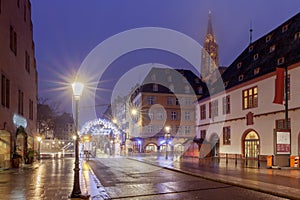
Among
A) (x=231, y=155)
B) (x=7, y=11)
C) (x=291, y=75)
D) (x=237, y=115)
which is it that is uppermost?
(x=7, y=11)

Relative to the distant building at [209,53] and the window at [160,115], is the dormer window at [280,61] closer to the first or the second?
the window at [160,115]

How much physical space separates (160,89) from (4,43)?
163 feet

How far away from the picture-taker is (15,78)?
2736cm

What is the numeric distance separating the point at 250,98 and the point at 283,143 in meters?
11.5

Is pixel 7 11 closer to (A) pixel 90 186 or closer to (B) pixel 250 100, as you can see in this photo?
(A) pixel 90 186

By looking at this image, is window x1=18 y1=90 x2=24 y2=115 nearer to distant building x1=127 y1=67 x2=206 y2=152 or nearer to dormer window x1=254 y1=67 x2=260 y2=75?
dormer window x1=254 y1=67 x2=260 y2=75

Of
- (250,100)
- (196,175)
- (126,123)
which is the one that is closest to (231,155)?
(250,100)

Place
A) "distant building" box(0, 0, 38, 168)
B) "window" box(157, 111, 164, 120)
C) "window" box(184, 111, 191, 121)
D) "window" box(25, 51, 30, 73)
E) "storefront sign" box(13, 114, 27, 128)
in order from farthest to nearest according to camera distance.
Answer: "window" box(184, 111, 191, 121), "window" box(157, 111, 164, 120), "window" box(25, 51, 30, 73), "storefront sign" box(13, 114, 27, 128), "distant building" box(0, 0, 38, 168)

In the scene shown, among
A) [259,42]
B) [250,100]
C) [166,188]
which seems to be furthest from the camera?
[259,42]

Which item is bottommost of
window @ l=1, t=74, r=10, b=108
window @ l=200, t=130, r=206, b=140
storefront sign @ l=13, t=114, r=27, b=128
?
window @ l=200, t=130, r=206, b=140

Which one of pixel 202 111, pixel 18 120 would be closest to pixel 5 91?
pixel 18 120

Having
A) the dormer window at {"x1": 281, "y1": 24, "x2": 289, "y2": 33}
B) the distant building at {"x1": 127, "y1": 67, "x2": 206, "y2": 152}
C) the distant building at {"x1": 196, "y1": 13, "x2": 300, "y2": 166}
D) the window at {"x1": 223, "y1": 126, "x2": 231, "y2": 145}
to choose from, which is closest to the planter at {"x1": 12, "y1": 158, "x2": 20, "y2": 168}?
the distant building at {"x1": 196, "y1": 13, "x2": 300, "y2": 166}

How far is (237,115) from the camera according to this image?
37406 mm

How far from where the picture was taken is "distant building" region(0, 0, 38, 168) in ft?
77.2
